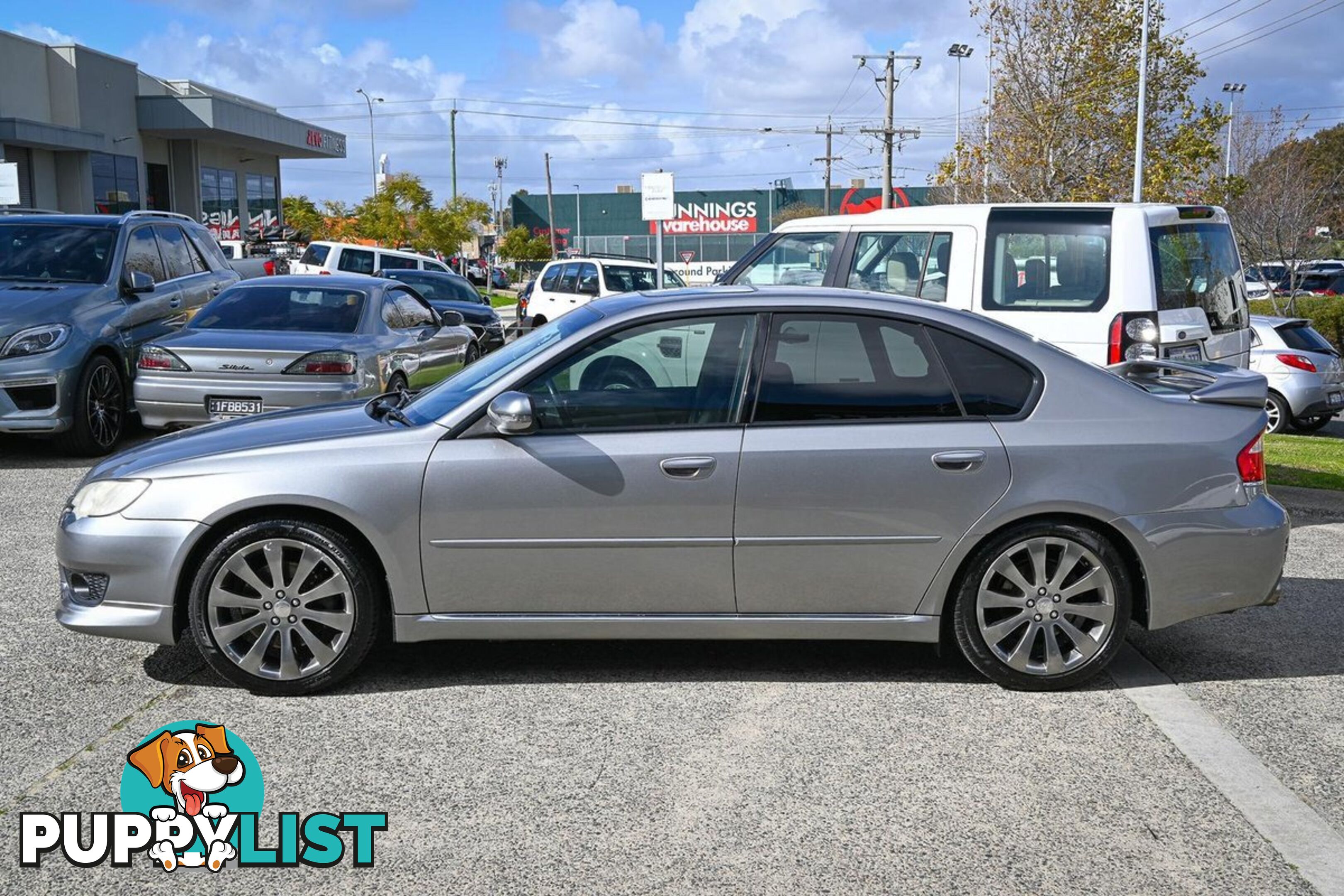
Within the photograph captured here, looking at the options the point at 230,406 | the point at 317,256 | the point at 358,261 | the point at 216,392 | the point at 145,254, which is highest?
the point at 317,256

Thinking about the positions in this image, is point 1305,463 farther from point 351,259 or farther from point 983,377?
point 351,259

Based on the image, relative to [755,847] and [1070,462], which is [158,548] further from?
[1070,462]

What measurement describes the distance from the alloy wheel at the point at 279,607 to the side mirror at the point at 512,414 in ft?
2.65

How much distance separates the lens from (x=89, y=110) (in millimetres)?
43062

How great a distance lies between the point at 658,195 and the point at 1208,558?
46.9ft

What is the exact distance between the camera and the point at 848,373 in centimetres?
543

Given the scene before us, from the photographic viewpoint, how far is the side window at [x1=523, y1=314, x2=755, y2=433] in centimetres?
534

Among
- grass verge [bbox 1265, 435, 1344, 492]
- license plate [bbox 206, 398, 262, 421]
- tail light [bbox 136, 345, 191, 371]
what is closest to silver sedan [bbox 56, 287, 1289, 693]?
grass verge [bbox 1265, 435, 1344, 492]

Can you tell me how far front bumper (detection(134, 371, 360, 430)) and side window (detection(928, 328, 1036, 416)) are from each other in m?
6.21

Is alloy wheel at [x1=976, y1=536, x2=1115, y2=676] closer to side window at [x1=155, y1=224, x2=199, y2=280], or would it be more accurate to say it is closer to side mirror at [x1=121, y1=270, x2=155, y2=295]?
side mirror at [x1=121, y1=270, x2=155, y2=295]

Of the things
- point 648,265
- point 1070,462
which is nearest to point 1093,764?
point 1070,462

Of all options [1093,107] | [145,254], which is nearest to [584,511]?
[145,254]

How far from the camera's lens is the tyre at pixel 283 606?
5.14 metres

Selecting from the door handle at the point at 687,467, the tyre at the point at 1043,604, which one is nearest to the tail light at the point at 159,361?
the door handle at the point at 687,467
